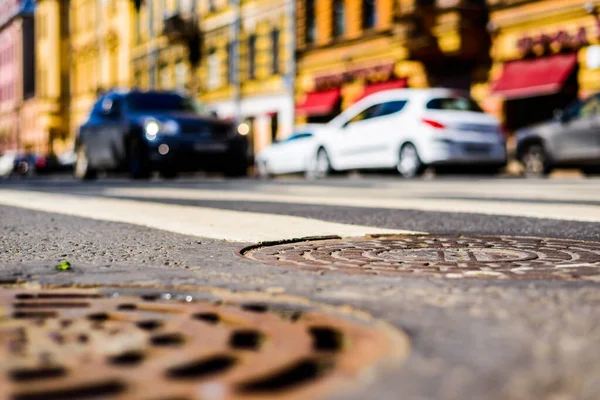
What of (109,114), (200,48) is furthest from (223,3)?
(109,114)

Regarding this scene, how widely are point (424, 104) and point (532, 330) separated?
13.7 m

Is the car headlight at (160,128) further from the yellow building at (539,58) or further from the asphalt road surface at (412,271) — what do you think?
the yellow building at (539,58)

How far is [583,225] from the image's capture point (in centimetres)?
537

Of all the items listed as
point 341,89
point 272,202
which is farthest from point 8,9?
point 272,202

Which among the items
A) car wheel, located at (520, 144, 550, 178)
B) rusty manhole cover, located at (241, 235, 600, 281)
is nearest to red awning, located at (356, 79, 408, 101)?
car wheel, located at (520, 144, 550, 178)

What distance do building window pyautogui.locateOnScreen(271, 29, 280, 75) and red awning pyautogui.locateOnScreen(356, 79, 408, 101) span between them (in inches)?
233

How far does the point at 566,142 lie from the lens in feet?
52.9

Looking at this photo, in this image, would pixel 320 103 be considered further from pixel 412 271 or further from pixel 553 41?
pixel 412 271

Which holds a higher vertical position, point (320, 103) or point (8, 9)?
point (8, 9)

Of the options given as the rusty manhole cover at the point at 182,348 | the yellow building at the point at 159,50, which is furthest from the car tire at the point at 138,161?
the yellow building at the point at 159,50

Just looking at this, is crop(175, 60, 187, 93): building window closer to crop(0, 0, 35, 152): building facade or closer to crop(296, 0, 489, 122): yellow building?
crop(296, 0, 489, 122): yellow building

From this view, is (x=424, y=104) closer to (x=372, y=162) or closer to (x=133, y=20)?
(x=372, y=162)

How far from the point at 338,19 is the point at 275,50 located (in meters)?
3.96

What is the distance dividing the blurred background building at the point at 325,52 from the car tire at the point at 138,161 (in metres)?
9.35
